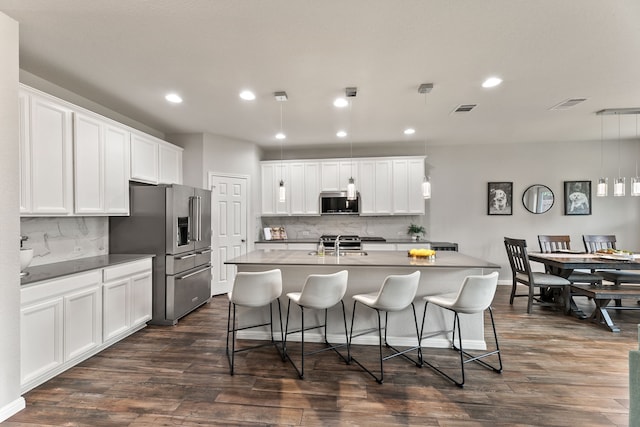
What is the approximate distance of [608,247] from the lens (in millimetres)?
5355

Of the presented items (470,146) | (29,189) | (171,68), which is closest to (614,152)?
(470,146)

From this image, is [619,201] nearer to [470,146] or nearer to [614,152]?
[614,152]

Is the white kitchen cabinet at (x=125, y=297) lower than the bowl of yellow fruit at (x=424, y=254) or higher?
lower

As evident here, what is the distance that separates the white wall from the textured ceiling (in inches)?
12.0

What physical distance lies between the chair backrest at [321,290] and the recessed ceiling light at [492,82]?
2.37 meters

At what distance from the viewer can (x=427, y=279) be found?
3201 millimetres

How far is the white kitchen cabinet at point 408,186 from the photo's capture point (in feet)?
19.2

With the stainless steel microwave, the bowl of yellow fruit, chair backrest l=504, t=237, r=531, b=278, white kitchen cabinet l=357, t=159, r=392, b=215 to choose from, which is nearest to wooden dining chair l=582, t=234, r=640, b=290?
chair backrest l=504, t=237, r=531, b=278

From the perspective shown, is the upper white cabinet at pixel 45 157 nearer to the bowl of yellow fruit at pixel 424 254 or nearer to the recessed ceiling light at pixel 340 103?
the recessed ceiling light at pixel 340 103

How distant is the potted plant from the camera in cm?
602

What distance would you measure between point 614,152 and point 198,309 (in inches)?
300

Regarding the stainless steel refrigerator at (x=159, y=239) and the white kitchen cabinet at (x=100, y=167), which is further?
the stainless steel refrigerator at (x=159, y=239)

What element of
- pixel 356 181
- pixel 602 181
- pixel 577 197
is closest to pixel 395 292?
pixel 356 181

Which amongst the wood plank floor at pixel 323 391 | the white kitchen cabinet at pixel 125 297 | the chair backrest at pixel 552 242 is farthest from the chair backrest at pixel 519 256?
the white kitchen cabinet at pixel 125 297
